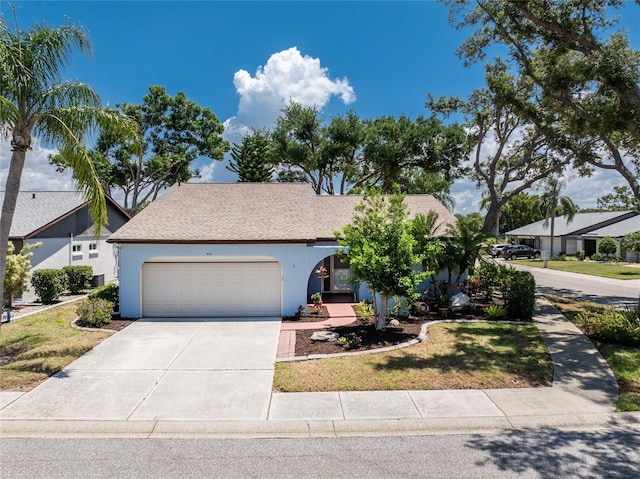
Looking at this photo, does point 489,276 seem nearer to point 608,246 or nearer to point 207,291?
point 207,291

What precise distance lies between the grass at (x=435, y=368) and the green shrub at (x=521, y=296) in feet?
8.15

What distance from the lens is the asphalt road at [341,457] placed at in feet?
17.2

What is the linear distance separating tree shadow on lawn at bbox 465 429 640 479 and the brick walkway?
520 centimetres

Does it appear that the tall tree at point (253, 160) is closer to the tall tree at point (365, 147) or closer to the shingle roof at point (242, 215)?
the tall tree at point (365, 147)

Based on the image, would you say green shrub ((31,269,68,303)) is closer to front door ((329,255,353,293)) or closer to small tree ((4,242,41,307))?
small tree ((4,242,41,307))

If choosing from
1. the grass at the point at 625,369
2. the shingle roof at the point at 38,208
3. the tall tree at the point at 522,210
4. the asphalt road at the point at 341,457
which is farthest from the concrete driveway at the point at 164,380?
the tall tree at the point at 522,210

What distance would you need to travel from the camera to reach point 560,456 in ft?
18.5

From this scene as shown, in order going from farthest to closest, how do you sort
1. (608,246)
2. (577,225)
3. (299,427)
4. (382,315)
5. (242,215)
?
(577,225), (608,246), (242,215), (382,315), (299,427)

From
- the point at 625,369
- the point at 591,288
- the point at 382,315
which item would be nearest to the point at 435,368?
the point at 382,315

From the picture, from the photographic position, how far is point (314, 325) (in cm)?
1314

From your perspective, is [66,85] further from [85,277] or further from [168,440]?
[85,277]

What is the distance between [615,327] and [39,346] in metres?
15.6

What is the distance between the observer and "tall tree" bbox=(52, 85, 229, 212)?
33406mm

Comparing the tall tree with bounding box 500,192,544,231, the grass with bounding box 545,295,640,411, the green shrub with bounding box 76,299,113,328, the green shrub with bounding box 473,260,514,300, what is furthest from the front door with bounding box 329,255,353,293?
the tall tree with bounding box 500,192,544,231
